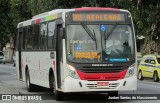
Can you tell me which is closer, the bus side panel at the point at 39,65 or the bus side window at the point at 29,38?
the bus side panel at the point at 39,65

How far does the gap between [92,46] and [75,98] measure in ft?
9.35

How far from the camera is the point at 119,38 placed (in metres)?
14.6

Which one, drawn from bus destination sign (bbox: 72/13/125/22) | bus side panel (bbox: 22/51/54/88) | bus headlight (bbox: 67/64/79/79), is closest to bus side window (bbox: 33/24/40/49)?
bus side panel (bbox: 22/51/54/88)

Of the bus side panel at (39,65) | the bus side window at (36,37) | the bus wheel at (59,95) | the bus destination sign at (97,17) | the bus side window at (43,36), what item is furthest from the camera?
the bus side window at (36,37)

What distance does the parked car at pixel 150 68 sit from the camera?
2838 centimetres

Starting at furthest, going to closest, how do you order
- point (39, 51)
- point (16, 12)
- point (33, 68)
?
point (16, 12) < point (33, 68) < point (39, 51)

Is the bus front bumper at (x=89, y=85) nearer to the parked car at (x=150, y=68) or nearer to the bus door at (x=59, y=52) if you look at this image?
the bus door at (x=59, y=52)

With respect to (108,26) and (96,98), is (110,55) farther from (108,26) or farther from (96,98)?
(96,98)

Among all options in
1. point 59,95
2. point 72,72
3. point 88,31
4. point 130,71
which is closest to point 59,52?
point 72,72

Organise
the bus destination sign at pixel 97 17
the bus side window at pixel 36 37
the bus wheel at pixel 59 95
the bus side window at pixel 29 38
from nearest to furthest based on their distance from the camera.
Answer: the bus destination sign at pixel 97 17 < the bus wheel at pixel 59 95 < the bus side window at pixel 36 37 < the bus side window at pixel 29 38

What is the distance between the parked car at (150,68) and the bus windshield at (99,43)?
45.0ft

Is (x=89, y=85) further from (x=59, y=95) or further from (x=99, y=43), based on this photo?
(x=59, y=95)

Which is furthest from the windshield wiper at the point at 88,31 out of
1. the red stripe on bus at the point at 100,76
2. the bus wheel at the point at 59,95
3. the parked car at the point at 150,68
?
the parked car at the point at 150,68

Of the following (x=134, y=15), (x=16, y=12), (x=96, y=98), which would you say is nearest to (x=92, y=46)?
(x=96, y=98)
